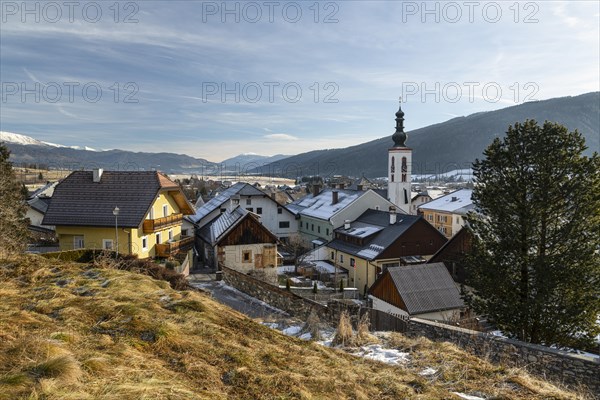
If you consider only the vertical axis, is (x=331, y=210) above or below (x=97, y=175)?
below

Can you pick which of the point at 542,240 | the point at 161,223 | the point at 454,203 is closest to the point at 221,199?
the point at 161,223

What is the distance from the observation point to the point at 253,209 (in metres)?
Result: 50.2

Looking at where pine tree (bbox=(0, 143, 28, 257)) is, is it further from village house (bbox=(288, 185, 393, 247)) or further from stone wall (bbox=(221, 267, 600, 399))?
village house (bbox=(288, 185, 393, 247))

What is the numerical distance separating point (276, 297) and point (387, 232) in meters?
23.8

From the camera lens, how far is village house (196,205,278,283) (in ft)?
98.7

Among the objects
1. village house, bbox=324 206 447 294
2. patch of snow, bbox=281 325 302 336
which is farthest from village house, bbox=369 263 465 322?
village house, bbox=324 206 447 294

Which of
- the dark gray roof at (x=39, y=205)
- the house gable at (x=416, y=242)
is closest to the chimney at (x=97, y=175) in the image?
the house gable at (x=416, y=242)

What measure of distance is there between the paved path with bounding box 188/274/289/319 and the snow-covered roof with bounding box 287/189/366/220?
28412 millimetres

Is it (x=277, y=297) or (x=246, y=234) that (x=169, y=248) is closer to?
(x=246, y=234)

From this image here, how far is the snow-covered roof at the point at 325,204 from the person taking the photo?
4870cm

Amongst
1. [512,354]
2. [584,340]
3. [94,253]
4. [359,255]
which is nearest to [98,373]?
[512,354]

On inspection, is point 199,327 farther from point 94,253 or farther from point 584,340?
point 584,340

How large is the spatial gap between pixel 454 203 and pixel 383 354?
195ft

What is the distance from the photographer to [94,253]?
55.1 ft
